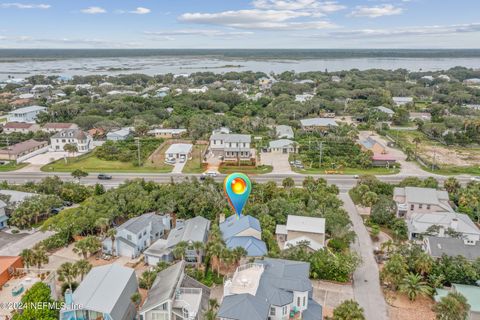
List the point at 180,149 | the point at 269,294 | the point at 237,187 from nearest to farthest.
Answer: the point at 269,294 → the point at 237,187 → the point at 180,149

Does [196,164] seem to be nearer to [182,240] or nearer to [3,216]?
[3,216]

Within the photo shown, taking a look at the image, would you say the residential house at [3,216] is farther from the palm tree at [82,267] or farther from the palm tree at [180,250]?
the palm tree at [180,250]

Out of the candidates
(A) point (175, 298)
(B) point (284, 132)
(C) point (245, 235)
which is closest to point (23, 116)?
(B) point (284, 132)

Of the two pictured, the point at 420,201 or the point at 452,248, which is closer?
the point at 452,248

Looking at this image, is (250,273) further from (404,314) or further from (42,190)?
(42,190)

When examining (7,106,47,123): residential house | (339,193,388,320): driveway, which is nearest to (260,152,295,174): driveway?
(339,193,388,320): driveway

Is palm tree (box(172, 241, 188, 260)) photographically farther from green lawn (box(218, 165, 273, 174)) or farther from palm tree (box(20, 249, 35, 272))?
green lawn (box(218, 165, 273, 174))

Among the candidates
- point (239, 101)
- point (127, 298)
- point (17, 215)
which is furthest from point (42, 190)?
point (239, 101)
